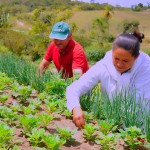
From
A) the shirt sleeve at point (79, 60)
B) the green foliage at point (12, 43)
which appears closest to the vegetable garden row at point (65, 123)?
the shirt sleeve at point (79, 60)

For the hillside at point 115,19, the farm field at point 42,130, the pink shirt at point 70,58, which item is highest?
the pink shirt at point 70,58

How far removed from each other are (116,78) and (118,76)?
0.02 m

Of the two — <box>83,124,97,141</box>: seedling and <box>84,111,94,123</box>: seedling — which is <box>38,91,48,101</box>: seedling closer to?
<box>84,111,94,123</box>: seedling

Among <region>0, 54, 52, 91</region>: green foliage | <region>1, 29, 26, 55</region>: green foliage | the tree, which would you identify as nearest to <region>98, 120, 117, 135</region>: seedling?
<region>0, 54, 52, 91</region>: green foliage

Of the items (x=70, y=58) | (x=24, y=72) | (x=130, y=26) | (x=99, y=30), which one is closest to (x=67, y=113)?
(x=24, y=72)

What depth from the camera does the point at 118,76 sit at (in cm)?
301

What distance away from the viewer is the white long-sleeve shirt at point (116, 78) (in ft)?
9.79

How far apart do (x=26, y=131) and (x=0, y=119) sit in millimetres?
364

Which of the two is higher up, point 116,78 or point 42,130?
point 116,78

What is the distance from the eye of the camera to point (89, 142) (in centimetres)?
260

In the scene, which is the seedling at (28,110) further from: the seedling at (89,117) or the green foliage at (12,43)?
the green foliage at (12,43)

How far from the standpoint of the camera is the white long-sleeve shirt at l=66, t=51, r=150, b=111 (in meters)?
2.99

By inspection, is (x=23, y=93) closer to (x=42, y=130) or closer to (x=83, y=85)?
(x=83, y=85)

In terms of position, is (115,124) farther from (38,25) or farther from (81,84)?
(38,25)
